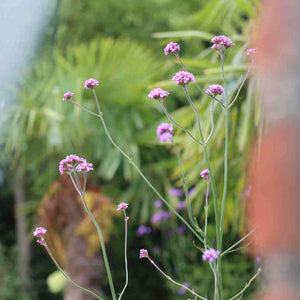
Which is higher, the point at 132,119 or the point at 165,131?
the point at 165,131

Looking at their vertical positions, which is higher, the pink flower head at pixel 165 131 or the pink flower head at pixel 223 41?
the pink flower head at pixel 223 41

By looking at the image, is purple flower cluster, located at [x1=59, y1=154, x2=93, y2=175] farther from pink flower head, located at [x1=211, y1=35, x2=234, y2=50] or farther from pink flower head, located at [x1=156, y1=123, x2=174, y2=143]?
pink flower head, located at [x1=211, y1=35, x2=234, y2=50]

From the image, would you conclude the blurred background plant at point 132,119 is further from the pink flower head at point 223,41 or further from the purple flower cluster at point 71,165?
the purple flower cluster at point 71,165

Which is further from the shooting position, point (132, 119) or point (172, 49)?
point (132, 119)

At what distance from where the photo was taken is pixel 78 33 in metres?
7.16

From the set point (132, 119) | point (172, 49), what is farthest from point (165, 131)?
point (132, 119)

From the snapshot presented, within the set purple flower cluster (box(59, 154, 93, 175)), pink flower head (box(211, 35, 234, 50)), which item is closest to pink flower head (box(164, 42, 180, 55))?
pink flower head (box(211, 35, 234, 50))

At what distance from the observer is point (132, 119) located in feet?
17.1

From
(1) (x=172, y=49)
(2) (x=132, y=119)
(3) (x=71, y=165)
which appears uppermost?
(1) (x=172, y=49)

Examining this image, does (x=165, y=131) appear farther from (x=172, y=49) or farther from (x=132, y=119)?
(x=132, y=119)

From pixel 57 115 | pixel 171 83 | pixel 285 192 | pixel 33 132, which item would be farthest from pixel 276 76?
pixel 33 132

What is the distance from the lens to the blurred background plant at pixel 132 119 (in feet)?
10.8

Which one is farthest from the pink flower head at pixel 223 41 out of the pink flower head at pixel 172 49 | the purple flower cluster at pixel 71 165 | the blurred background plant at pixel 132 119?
the blurred background plant at pixel 132 119

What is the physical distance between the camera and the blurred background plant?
130 inches
